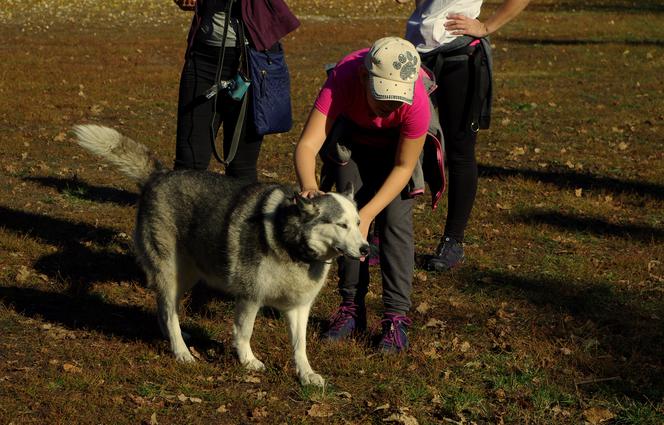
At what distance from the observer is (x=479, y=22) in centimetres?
688

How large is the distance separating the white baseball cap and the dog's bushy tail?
1698 mm

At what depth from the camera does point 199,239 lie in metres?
5.22

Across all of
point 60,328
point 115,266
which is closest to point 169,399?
point 60,328

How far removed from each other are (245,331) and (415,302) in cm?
174

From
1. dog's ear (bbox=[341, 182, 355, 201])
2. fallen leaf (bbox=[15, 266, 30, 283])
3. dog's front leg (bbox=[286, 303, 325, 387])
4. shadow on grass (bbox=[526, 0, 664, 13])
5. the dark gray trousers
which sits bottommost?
shadow on grass (bbox=[526, 0, 664, 13])

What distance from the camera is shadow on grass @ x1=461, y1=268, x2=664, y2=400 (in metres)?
5.27

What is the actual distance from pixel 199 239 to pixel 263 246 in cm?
50

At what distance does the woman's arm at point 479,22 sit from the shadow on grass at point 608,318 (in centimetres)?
184

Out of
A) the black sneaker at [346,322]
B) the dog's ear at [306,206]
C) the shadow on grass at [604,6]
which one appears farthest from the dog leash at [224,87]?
the shadow on grass at [604,6]

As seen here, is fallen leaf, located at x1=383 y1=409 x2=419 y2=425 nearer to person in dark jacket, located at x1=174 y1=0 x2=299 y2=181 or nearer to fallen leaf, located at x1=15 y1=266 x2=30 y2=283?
person in dark jacket, located at x1=174 y1=0 x2=299 y2=181

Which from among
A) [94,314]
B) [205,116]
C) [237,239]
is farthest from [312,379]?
[205,116]

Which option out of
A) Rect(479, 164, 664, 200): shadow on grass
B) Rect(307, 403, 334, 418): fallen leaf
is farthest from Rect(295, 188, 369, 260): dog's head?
Rect(479, 164, 664, 200): shadow on grass

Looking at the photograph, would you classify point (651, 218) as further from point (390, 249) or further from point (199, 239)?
point (199, 239)

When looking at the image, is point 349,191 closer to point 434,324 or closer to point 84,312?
point 434,324
